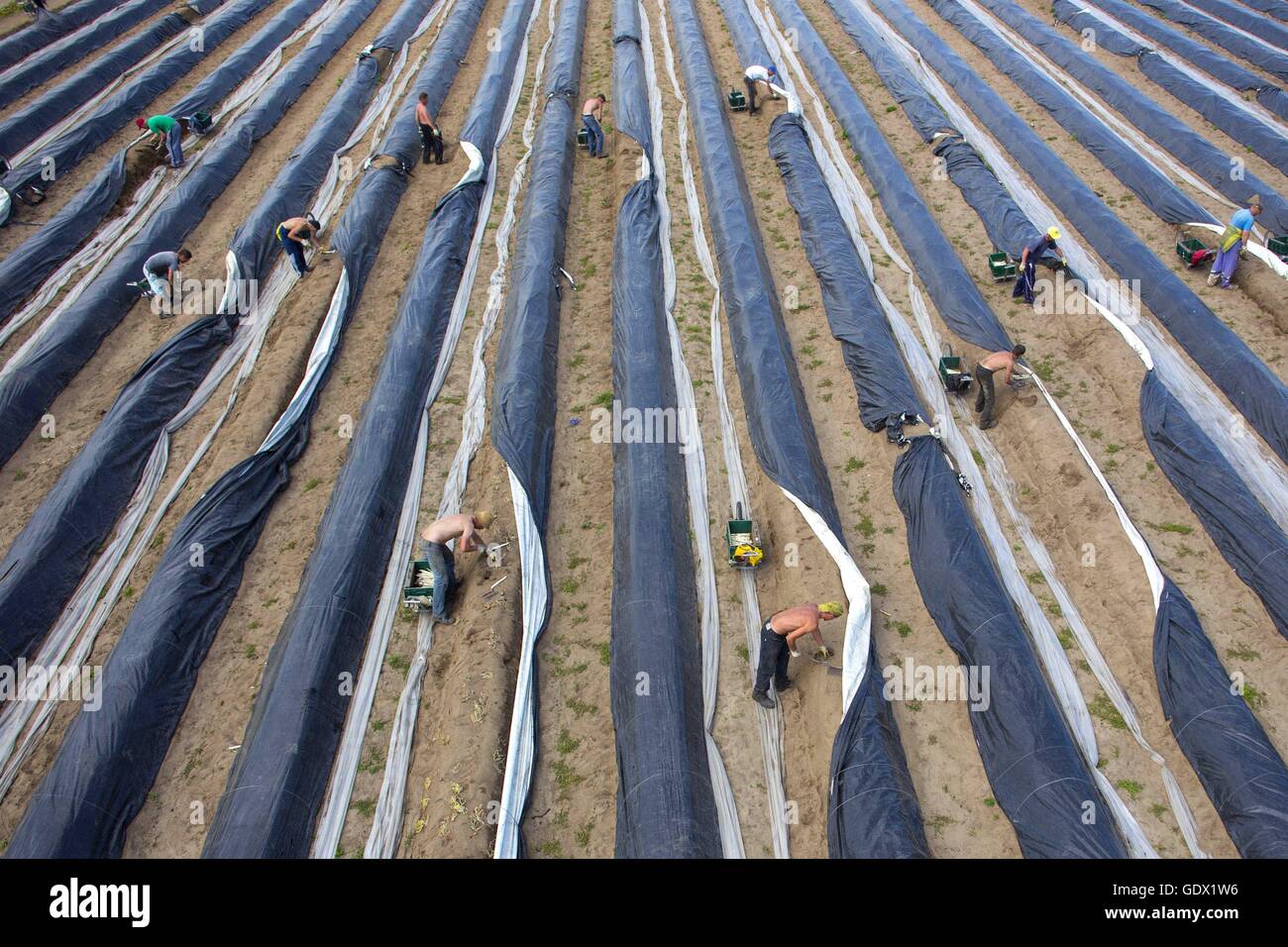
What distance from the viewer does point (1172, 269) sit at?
12.2 metres

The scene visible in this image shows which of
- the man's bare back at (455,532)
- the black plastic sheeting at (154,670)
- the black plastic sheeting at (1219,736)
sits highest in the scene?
→ the man's bare back at (455,532)

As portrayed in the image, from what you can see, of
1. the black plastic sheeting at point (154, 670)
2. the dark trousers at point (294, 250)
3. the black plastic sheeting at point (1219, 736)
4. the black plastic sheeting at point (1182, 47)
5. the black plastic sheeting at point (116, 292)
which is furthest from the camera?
→ the black plastic sheeting at point (1182, 47)

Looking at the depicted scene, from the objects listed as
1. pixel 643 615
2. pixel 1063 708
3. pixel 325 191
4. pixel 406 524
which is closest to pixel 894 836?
pixel 1063 708

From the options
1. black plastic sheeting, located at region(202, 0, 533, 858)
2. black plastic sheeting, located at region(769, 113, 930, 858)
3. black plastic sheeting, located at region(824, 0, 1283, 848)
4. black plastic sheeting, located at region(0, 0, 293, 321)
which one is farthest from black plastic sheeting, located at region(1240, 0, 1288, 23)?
black plastic sheeting, located at region(0, 0, 293, 321)

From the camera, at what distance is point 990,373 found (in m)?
9.84

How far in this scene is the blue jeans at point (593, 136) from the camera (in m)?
15.7

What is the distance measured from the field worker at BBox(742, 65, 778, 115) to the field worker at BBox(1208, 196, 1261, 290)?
399 inches

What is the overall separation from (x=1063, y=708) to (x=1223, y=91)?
58.0 ft

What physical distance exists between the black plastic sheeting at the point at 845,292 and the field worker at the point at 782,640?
385cm

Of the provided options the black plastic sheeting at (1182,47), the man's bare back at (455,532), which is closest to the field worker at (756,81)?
the black plastic sheeting at (1182,47)

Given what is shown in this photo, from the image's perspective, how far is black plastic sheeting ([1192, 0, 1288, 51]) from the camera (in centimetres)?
1816

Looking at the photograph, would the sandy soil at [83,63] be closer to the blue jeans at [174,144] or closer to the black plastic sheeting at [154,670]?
the blue jeans at [174,144]

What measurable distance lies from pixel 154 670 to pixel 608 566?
505 centimetres

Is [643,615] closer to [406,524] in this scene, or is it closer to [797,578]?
[797,578]
